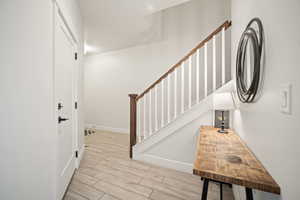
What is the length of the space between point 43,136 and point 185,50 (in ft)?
10.3

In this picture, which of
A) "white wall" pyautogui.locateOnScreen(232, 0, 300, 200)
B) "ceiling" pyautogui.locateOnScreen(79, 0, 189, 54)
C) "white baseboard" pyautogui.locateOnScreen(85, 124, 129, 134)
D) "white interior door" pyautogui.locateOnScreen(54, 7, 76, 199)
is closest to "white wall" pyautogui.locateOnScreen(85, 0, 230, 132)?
"white baseboard" pyautogui.locateOnScreen(85, 124, 129, 134)

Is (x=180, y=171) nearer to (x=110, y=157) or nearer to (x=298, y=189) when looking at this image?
(x=110, y=157)

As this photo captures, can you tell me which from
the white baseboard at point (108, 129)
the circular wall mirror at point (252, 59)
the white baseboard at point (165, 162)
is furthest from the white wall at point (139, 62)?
the circular wall mirror at point (252, 59)

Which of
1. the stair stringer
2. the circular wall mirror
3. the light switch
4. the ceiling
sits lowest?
the stair stringer

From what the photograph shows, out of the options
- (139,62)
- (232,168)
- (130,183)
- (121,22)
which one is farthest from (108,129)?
(232,168)

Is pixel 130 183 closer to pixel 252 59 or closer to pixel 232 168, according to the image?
pixel 232 168

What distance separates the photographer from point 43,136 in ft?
3.66

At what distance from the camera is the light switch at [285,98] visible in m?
0.59

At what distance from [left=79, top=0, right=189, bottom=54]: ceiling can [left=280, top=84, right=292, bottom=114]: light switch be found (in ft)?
7.36

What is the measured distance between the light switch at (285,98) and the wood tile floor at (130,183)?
1.42 metres

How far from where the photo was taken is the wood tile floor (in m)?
1.58

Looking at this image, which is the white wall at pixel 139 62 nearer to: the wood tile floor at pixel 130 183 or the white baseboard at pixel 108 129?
the white baseboard at pixel 108 129

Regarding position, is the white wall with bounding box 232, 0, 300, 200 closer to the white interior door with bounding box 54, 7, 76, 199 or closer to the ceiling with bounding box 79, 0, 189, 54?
the white interior door with bounding box 54, 7, 76, 199

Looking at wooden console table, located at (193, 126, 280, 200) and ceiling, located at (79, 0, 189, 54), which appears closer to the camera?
wooden console table, located at (193, 126, 280, 200)
